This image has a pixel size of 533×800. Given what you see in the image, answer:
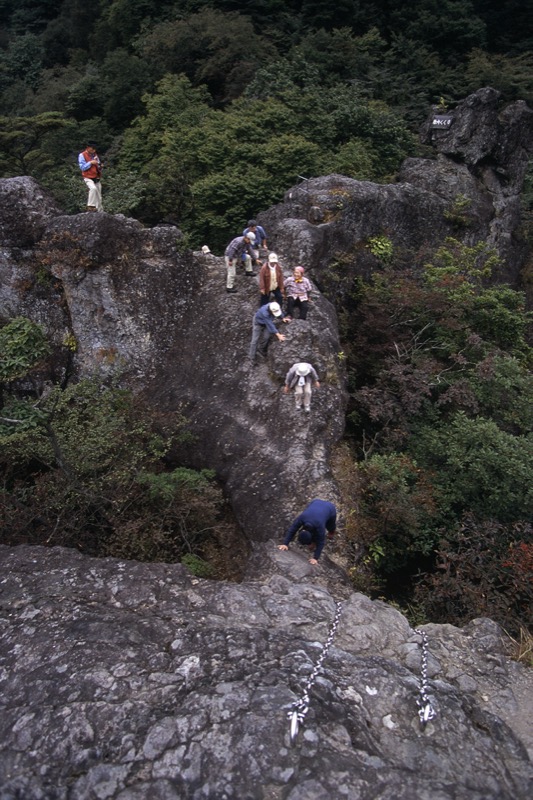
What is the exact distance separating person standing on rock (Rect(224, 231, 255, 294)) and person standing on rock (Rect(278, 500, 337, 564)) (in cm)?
594

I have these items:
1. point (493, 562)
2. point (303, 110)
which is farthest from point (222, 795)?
point (303, 110)

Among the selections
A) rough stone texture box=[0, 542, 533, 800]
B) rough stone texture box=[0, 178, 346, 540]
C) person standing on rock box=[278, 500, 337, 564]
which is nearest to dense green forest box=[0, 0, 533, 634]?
rough stone texture box=[0, 178, 346, 540]

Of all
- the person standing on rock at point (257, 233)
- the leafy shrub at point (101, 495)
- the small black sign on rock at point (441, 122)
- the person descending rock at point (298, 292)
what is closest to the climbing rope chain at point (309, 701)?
the leafy shrub at point (101, 495)

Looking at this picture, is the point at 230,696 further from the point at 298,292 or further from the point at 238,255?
the point at 238,255

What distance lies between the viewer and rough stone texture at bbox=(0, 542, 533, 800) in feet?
15.3

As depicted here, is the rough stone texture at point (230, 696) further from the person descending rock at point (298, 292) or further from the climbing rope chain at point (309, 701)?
the person descending rock at point (298, 292)

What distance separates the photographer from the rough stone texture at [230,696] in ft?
15.3

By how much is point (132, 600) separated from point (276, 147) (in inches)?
554

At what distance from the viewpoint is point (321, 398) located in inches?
398

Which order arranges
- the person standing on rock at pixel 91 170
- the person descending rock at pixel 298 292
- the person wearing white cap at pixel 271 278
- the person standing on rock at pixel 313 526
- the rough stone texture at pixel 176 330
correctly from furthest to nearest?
the person standing on rock at pixel 91 170
the person descending rock at pixel 298 292
the person wearing white cap at pixel 271 278
the rough stone texture at pixel 176 330
the person standing on rock at pixel 313 526

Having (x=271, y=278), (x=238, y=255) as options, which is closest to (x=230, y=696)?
(x=271, y=278)

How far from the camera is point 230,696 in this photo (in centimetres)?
516

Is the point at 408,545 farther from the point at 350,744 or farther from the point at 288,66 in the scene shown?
the point at 288,66

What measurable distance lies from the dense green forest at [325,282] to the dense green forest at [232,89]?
0.08 meters
